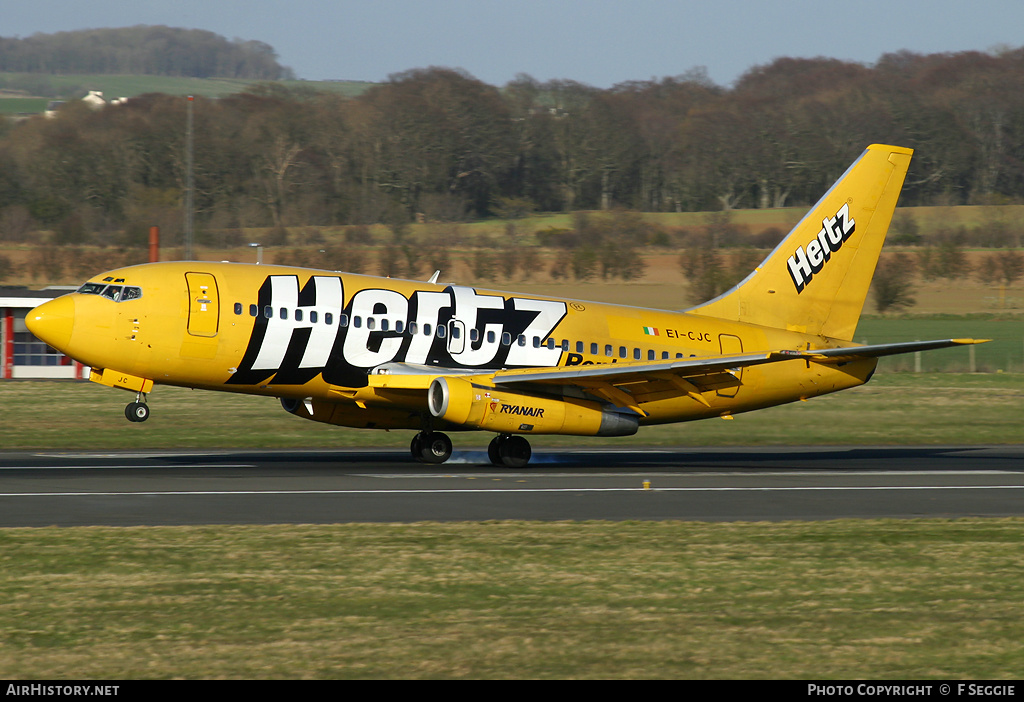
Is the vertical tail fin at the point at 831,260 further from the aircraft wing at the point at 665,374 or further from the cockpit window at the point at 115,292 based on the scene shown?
the cockpit window at the point at 115,292

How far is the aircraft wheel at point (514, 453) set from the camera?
26.6 meters

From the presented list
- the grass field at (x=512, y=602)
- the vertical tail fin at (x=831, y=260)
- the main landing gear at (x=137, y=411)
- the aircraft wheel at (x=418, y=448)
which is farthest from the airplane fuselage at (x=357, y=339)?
the grass field at (x=512, y=602)

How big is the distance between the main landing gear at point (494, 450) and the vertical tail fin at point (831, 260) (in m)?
7.03

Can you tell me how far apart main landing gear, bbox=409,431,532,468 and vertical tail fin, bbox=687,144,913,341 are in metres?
7.03

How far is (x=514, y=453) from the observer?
26.6 m

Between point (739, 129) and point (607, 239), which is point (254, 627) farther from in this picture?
point (739, 129)

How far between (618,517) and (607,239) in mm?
77517

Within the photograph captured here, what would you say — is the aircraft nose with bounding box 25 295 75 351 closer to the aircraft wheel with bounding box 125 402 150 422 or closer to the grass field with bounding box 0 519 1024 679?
the aircraft wheel with bounding box 125 402 150 422

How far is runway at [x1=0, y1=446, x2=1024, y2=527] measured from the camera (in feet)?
61.8

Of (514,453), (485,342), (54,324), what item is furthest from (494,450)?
(54,324)

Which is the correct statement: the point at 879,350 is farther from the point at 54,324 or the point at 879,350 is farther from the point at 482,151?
the point at 482,151

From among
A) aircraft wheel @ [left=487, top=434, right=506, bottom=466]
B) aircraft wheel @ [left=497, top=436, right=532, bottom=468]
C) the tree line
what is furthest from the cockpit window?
the tree line

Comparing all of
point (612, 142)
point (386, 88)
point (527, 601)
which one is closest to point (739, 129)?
point (612, 142)

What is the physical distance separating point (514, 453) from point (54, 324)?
34.1 feet
